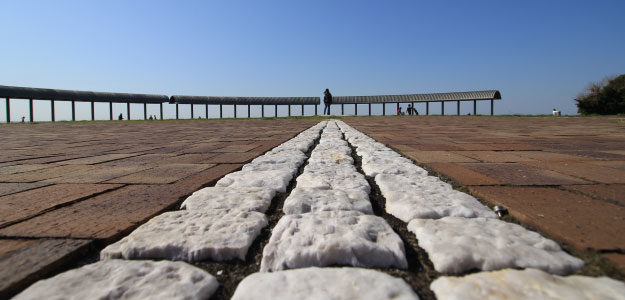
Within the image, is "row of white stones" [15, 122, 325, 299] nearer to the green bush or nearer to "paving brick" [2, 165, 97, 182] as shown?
"paving brick" [2, 165, 97, 182]

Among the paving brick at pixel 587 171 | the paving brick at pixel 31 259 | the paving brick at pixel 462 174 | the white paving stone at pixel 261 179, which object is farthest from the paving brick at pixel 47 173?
the paving brick at pixel 587 171

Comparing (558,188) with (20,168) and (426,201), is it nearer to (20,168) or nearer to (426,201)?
(426,201)

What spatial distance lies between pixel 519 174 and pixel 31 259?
194 cm

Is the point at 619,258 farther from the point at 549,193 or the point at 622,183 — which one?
the point at 622,183

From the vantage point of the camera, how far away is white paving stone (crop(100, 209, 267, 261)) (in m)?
0.80

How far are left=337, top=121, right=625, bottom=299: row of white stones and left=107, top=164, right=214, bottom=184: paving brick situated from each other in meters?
1.14

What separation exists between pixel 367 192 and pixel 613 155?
2.24 metres

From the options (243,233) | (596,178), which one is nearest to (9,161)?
(243,233)

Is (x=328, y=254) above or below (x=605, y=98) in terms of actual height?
below

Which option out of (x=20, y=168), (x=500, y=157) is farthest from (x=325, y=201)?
(x=20, y=168)

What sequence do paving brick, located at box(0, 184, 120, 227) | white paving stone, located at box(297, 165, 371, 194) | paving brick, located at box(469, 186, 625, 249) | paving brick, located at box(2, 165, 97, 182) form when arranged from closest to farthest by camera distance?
paving brick, located at box(469, 186, 625, 249)
paving brick, located at box(0, 184, 120, 227)
white paving stone, located at box(297, 165, 371, 194)
paving brick, located at box(2, 165, 97, 182)

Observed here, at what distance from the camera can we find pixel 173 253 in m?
0.80

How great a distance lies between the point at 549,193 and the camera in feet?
4.27

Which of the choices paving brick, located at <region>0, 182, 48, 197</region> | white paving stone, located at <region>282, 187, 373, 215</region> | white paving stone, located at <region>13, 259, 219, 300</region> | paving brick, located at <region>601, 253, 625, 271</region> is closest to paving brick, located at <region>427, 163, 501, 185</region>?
white paving stone, located at <region>282, 187, 373, 215</region>
